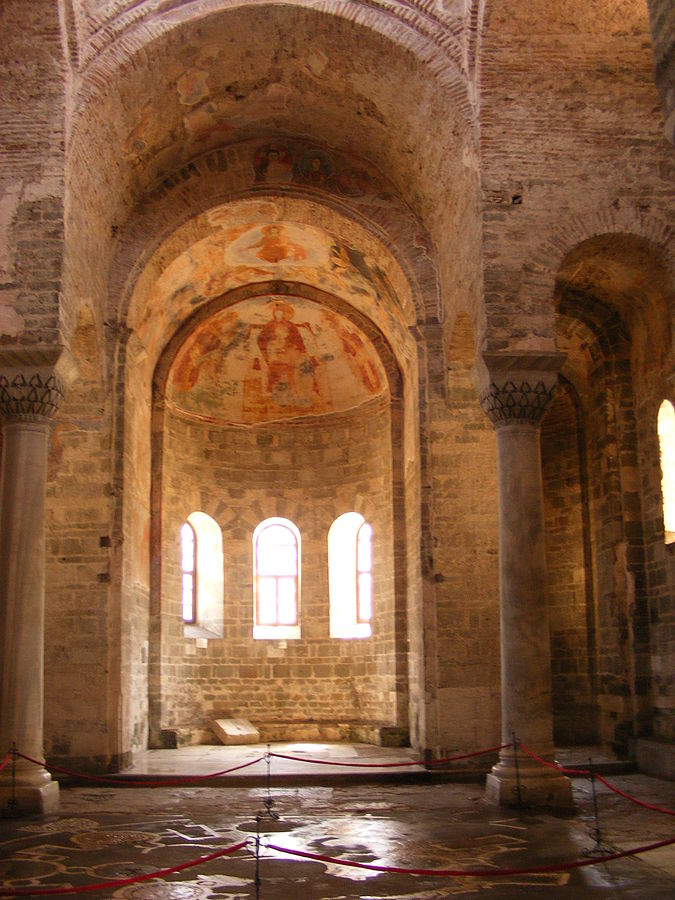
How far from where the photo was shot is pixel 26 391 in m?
11.2

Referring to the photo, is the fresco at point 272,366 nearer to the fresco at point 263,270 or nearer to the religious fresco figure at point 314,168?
the fresco at point 263,270

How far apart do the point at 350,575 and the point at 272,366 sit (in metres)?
4.36

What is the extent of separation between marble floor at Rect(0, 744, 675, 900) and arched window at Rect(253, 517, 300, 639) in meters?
6.25

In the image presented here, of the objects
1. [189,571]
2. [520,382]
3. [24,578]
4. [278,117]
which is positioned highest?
[278,117]

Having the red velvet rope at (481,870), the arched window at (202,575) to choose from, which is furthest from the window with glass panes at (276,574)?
the red velvet rope at (481,870)

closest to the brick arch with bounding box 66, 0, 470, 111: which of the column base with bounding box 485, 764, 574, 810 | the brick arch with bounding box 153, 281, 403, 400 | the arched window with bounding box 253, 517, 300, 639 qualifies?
the brick arch with bounding box 153, 281, 403, 400

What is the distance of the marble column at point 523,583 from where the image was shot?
1039cm

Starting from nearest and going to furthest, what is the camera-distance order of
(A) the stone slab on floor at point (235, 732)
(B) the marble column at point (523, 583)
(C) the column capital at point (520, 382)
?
(B) the marble column at point (523, 583) < (C) the column capital at point (520, 382) < (A) the stone slab on floor at point (235, 732)

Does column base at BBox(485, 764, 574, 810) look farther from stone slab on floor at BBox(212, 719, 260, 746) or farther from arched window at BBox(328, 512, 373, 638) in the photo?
arched window at BBox(328, 512, 373, 638)

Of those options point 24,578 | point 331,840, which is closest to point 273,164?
point 24,578

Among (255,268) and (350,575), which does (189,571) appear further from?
(255,268)

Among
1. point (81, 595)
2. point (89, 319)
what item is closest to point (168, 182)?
point (89, 319)

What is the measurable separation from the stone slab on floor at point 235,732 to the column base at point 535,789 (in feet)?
25.2

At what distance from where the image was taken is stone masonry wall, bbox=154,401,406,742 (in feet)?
57.3
